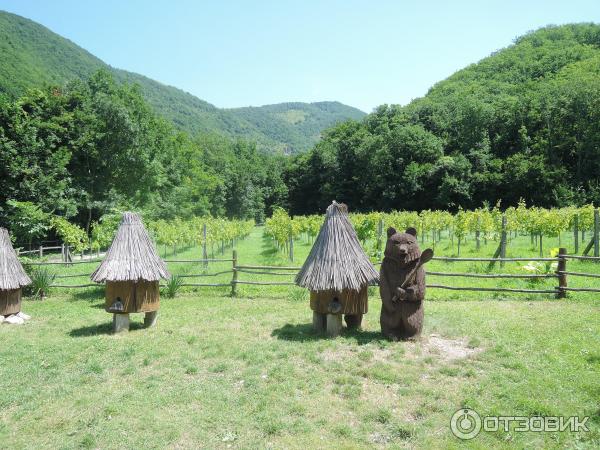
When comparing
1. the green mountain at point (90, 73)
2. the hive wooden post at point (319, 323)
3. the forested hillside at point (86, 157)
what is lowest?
the hive wooden post at point (319, 323)

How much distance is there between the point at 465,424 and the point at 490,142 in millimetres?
45345

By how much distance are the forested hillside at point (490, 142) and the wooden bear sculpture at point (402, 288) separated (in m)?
31.8

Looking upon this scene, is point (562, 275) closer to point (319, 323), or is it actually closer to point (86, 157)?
point (319, 323)

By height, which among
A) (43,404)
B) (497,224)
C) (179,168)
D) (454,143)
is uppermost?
(454,143)

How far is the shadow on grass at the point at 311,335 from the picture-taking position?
861 centimetres

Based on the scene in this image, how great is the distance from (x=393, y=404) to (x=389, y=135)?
44.1m

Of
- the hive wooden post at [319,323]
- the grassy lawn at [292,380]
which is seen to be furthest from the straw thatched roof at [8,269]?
the hive wooden post at [319,323]

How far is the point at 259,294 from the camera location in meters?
13.3

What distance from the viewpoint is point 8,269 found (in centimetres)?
1073

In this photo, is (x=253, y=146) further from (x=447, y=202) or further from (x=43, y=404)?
(x=43, y=404)

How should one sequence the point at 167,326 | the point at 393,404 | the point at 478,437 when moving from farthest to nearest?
the point at 167,326
the point at 393,404
the point at 478,437

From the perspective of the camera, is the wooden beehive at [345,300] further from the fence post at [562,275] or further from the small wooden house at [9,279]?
the small wooden house at [9,279]

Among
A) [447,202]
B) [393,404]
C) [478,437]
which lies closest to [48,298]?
[393,404]

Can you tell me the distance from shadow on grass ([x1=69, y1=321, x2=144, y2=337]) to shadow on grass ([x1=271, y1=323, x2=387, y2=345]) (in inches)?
135
